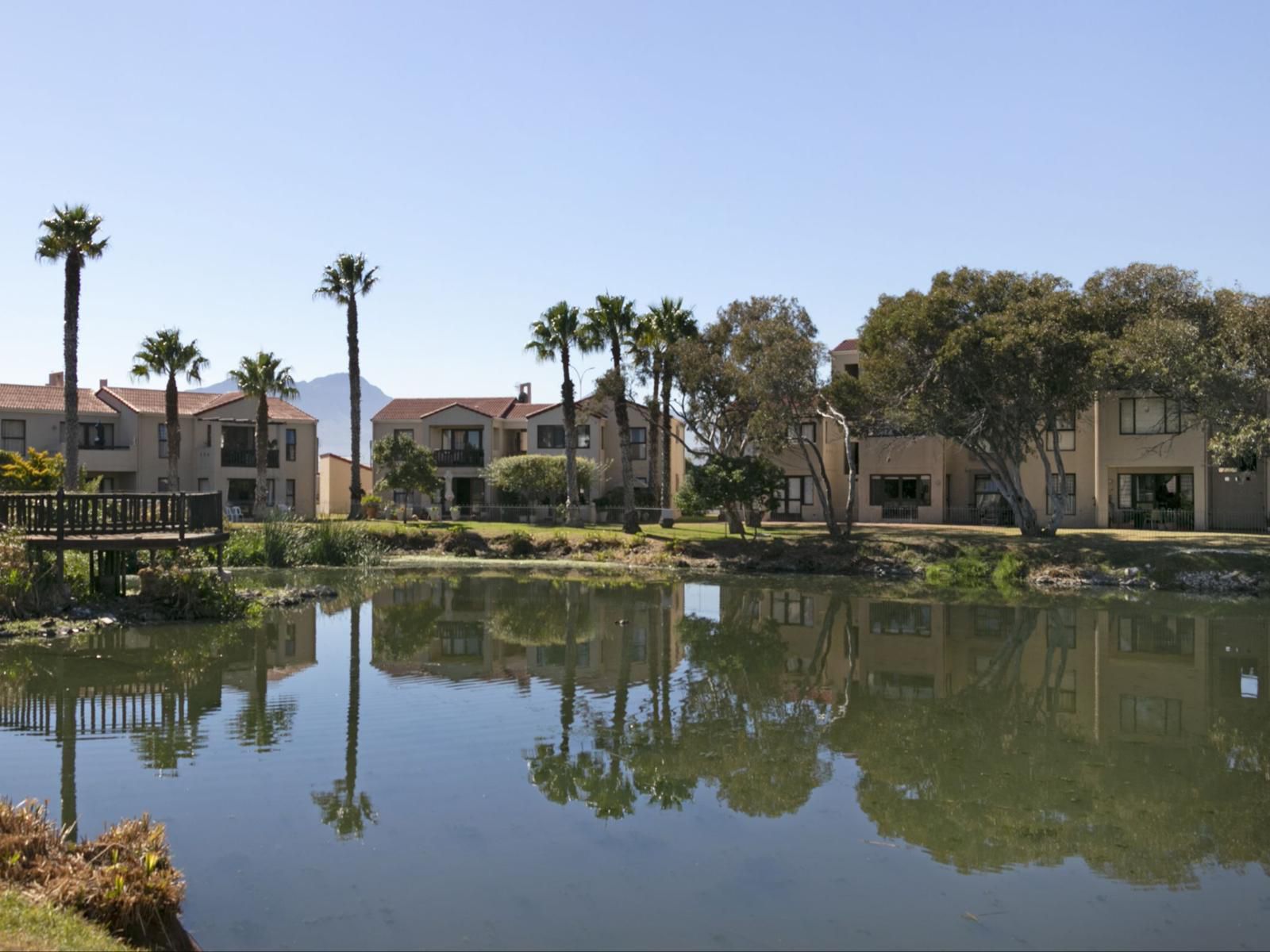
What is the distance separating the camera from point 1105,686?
19547mm

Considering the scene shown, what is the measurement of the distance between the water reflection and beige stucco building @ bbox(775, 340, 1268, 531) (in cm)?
1930

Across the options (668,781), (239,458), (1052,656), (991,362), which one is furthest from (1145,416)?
(239,458)

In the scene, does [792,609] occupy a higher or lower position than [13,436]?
lower

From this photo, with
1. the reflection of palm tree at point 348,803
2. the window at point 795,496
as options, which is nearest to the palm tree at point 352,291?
the window at point 795,496

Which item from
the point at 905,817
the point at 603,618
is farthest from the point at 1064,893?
the point at 603,618

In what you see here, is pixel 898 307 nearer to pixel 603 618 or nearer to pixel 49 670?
pixel 603 618

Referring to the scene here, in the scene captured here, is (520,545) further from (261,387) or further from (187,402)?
(187,402)

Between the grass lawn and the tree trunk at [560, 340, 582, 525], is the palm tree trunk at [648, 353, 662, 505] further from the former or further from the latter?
the grass lawn

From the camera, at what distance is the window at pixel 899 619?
26469mm

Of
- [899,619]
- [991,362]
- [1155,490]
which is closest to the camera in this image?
[899,619]

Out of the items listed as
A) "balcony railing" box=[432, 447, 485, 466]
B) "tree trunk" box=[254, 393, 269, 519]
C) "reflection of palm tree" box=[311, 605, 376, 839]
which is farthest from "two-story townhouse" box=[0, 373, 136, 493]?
"reflection of palm tree" box=[311, 605, 376, 839]

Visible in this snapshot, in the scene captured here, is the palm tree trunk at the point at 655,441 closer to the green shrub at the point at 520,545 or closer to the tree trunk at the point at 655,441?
the tree trunk at the point at 655,441

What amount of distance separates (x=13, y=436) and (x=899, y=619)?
4742 cm

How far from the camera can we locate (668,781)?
509 inches
